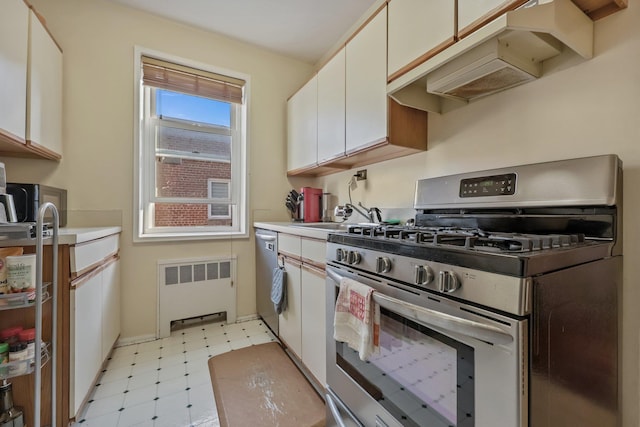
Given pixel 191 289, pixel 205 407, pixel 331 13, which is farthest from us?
pixel 191 289

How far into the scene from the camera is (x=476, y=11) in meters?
1.03

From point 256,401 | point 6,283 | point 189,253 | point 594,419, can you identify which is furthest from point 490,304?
point 189,253

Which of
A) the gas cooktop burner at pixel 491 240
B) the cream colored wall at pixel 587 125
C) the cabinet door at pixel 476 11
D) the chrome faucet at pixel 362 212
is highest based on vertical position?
the cabinet door at pixel 476 11

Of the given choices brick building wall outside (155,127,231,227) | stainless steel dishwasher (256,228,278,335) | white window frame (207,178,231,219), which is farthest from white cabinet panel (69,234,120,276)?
stainless steel dishwasher (256,228,278,335)

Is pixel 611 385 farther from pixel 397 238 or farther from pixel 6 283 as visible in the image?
pixel 6 283

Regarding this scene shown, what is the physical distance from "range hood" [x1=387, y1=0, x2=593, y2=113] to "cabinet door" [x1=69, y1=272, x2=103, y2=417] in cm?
181

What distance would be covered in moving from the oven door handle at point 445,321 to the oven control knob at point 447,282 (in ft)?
0.23

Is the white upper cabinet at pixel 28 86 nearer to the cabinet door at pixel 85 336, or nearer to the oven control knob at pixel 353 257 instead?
the cabinet door at pixel 85 336

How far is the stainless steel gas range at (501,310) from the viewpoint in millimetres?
604

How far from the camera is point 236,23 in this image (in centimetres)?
227

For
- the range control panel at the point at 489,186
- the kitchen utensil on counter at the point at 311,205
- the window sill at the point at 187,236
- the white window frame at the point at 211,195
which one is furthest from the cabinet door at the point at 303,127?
the range control panel at the point at 489,186

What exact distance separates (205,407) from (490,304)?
4.92ft

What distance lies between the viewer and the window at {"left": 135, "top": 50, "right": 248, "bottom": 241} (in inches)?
88.7

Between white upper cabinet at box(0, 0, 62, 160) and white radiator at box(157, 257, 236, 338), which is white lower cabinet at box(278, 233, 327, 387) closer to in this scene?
white radiator at box(157, 257, 236, 338)
